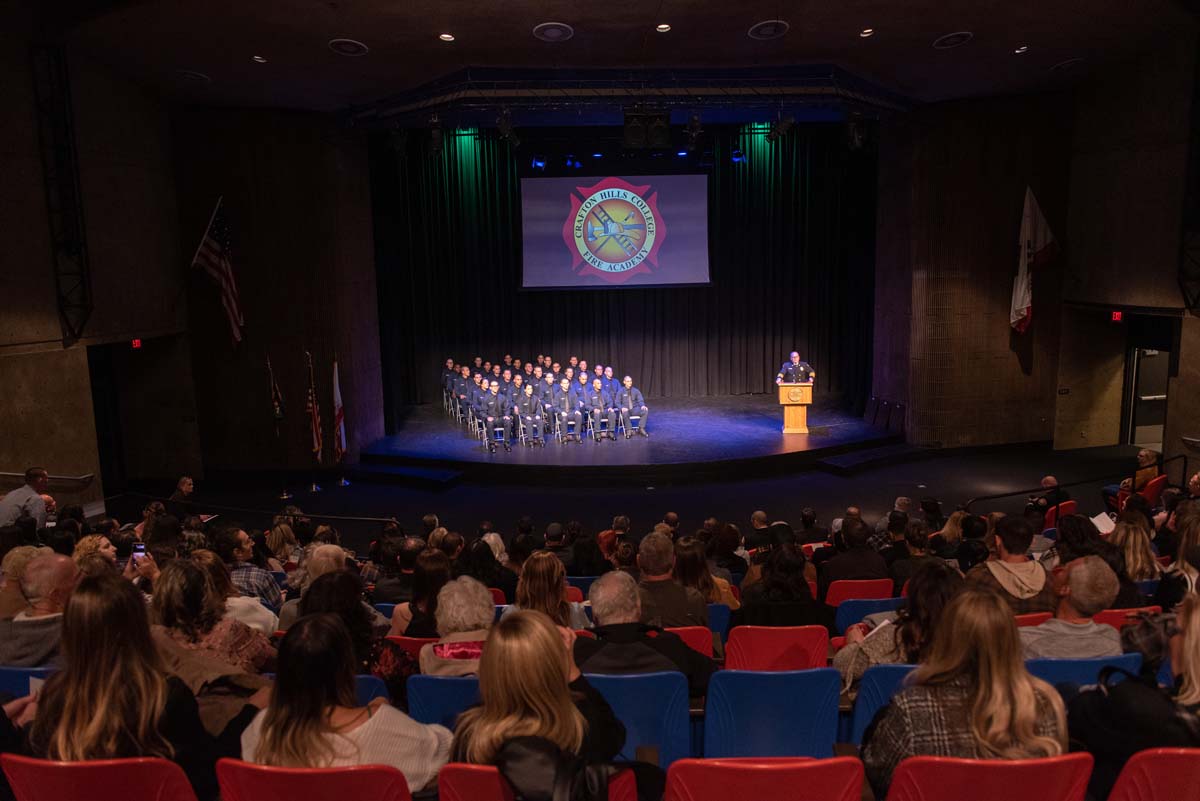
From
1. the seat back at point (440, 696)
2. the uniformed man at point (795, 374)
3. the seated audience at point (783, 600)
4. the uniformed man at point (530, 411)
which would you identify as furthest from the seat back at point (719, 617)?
the uniformed man at point (795, 374)

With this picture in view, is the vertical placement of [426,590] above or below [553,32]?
below

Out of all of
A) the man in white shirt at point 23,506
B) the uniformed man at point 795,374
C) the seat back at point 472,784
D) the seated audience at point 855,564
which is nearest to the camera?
the seat back at point 472,784

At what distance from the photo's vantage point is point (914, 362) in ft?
46.1

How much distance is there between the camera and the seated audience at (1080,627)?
3195 mm

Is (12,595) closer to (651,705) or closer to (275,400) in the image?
(651,705)

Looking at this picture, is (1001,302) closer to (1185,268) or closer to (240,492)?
(1185,268)

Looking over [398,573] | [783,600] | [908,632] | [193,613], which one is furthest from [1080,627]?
[398,573]

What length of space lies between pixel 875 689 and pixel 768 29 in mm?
8618

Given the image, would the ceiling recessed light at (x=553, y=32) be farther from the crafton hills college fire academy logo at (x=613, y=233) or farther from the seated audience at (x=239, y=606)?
the seated audience at (x=239, y=606)

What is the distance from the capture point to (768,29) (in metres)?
10.1

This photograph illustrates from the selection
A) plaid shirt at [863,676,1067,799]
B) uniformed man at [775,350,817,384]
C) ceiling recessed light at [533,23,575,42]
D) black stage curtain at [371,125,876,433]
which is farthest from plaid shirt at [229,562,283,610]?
black stage curtain at [371,125,876,433]

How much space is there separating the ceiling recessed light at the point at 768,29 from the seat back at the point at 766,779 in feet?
29.7

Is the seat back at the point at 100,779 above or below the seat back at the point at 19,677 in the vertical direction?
above

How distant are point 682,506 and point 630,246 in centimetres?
659
